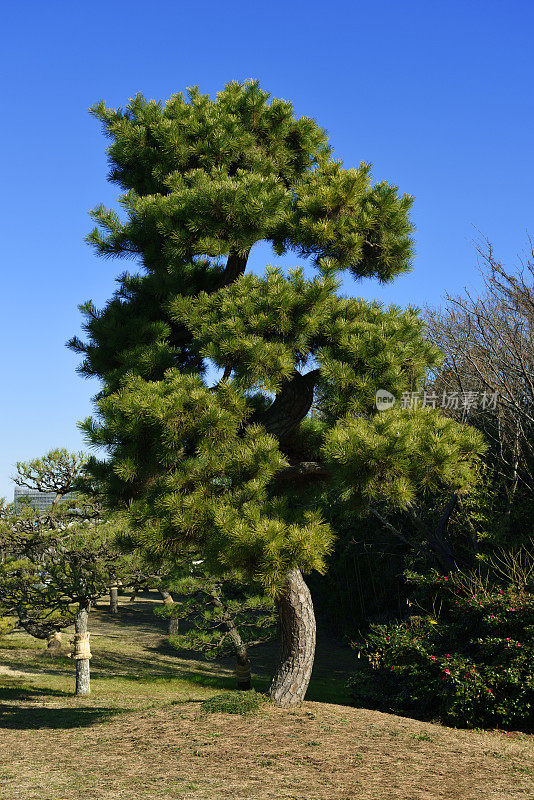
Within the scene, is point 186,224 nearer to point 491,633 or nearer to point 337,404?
point 337,404

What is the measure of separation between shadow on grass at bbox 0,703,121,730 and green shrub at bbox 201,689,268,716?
4.58 feet

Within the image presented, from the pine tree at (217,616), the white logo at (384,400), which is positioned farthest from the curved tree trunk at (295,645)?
the pine tree at (217,616)

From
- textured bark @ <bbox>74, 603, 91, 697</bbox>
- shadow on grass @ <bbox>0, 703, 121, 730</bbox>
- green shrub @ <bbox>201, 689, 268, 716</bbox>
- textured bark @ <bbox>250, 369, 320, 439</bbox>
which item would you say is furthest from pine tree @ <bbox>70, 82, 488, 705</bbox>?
textured bark @ <bbox>74, 603, 91, 697</bbox>

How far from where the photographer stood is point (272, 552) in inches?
206

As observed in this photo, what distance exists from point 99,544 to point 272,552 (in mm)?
5850

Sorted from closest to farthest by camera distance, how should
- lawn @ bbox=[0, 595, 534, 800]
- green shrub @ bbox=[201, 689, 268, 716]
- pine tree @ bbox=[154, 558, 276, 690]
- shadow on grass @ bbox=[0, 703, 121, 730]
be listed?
lawn @ bbox=[0, 595, 534, 800] < green shrub @ bbox=[201, 689, 268, 716] < shadow on grass @ bbox=[0, 703, 121, 730] < pine tree @ bbox=[154, 558, 276, 690]

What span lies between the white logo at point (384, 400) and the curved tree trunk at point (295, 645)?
91.5 inches

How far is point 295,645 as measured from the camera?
7445 millimetres

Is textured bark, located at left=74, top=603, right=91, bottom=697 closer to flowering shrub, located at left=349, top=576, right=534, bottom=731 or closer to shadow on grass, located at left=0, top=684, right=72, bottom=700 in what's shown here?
shadow on grass, located at left=0, top=684, right=72, bottom=700

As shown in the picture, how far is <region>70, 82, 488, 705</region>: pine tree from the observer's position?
18.3 feet

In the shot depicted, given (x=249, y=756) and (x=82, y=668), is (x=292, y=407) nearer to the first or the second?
(x=249, y=756)

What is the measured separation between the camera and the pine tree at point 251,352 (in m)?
5.58

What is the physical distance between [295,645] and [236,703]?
2.99ft

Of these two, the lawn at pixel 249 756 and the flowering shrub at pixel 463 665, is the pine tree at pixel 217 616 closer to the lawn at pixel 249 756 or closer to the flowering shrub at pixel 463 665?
the lawn at pixel 249 756
